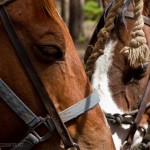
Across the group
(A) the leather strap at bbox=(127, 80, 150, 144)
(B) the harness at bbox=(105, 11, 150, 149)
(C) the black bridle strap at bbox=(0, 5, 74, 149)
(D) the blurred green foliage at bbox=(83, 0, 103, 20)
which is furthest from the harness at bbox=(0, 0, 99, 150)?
(D) the blurred green foliage at bbox=(83, 0, 103, 20)

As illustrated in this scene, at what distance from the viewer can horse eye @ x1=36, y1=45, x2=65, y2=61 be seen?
2.81 m

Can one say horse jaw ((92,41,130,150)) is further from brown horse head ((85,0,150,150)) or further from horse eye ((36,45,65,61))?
horse eye ((36,45,65,61))

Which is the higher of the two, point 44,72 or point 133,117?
point 44,72

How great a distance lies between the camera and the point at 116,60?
13.8 feet

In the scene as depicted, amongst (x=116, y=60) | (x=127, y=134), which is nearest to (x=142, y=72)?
(x=116, y=60)

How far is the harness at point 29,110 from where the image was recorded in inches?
108

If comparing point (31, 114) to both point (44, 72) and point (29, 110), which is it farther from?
point (44, 72)

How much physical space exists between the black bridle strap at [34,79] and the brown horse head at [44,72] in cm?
3

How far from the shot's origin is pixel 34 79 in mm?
2791

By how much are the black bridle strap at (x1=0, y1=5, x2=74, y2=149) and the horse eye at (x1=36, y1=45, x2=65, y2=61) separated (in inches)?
3.4

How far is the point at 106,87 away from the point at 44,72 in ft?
4.39

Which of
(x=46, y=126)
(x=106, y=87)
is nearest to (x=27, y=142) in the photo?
(x=46, y=126)

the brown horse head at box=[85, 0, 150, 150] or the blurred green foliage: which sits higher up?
the brown horse head at box=[85, 0, 150, 150]

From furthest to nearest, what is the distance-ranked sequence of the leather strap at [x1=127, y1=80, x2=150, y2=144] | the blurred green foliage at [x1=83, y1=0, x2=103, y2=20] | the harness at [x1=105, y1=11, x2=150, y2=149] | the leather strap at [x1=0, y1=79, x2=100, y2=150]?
the blurred green foliage at [x1=83, y1=0, x2=103, y2=20], the leather strap at [x1=127, y1=80, x2=150, y2=144], the harness at [x1=105, y1=11, x2=150, y2=149], the leather strap at [x1=0, y1=79, x2=100, y2=150]
